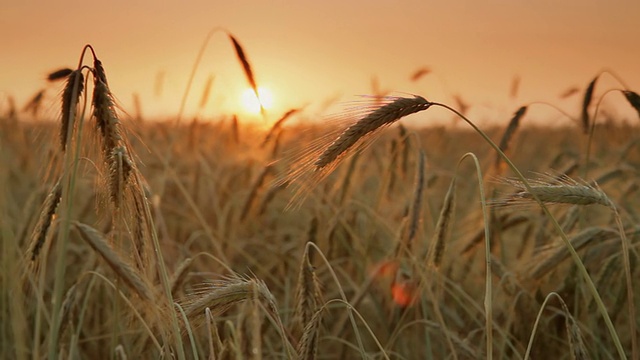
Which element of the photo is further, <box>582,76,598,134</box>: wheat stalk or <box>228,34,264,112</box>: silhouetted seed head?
<box>582,76,598,134</box>: wheat stalk

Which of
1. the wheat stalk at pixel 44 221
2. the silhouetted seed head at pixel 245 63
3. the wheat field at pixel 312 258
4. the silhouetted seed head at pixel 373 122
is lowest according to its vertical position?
the wheat field at pixel 312 258

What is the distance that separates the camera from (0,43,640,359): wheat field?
1.35m

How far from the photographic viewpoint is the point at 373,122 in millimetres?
1476

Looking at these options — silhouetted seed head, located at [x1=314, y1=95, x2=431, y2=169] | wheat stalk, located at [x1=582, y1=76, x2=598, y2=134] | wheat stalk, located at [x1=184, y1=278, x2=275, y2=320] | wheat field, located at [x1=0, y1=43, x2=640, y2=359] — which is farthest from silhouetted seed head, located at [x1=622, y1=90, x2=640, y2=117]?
wheat stalk, located at [x1=184, y1=278, x2=275, y2=320]

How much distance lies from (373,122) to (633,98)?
110cm

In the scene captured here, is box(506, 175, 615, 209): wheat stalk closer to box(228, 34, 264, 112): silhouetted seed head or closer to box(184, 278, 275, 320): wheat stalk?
box(184, 278, 275, 320): wheat stalk

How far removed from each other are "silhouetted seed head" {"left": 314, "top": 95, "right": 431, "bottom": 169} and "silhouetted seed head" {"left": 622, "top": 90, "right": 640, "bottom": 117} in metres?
1.02

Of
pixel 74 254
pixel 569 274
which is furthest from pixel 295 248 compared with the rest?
pixel 569 274

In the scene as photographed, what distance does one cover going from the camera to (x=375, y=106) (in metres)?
1.50

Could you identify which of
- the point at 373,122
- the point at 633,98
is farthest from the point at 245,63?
the point at 633,98

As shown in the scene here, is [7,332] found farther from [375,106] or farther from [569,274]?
[569,274]

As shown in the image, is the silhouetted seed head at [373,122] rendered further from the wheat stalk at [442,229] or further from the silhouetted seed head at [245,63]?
the silhouetted seed head at [245,63]

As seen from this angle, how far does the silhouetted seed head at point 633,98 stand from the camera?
7.14 feet

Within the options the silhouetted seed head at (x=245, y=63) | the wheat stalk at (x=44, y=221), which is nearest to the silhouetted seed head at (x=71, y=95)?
the wheat stalk at (x=44, y=221)
